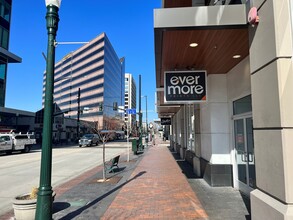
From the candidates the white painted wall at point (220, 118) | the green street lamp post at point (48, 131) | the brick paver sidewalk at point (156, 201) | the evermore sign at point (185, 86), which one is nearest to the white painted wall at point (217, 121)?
the white painted wall at point (220, 118)

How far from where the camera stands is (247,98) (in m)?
7.99

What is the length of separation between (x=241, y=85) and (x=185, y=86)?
→ 165 cm

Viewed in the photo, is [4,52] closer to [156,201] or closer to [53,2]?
[53,2]

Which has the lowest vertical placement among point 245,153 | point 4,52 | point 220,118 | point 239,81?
point 245,153

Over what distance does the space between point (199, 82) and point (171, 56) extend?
131 cm

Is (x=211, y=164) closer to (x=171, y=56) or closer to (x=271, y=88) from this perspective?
(x=171, y=56)

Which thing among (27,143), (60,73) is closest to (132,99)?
(60,73)

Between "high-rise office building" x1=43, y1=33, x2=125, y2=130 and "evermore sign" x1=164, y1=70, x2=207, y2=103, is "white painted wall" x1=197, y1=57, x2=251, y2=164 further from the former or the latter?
"high-rise office building" x1=43, y1=33, x2=125, y2=130

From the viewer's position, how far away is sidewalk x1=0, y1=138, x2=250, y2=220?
6.50 metres

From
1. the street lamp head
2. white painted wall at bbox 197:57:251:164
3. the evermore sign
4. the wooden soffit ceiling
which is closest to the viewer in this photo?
the street lamp head

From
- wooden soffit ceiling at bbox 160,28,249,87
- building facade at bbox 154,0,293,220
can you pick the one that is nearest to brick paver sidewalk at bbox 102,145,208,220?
building facade at bbox 154,0,293,220

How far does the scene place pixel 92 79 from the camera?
364 ft

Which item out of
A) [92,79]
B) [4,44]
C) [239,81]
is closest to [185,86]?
[239,81]

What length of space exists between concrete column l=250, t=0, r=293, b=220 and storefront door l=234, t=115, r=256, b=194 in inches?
120
